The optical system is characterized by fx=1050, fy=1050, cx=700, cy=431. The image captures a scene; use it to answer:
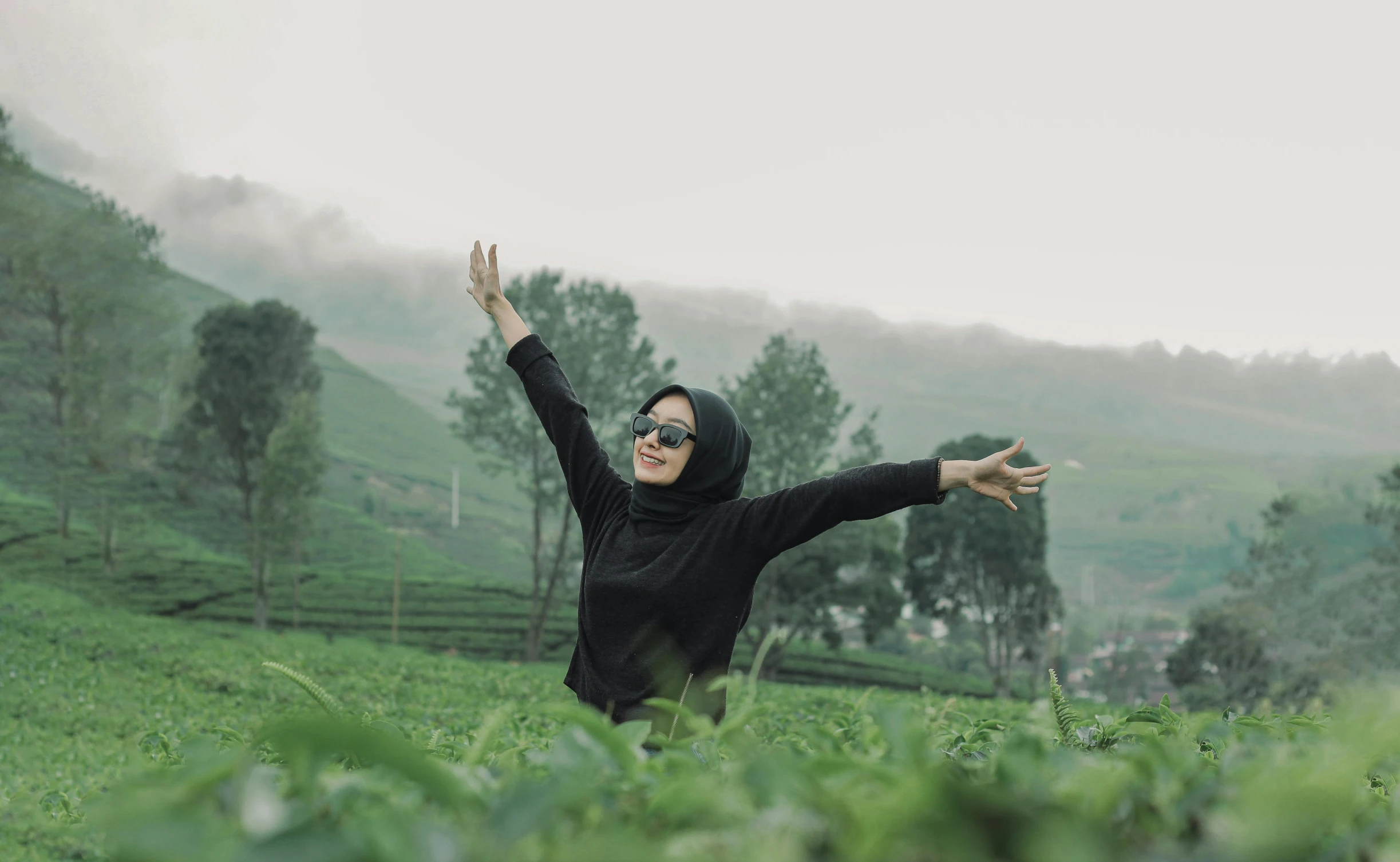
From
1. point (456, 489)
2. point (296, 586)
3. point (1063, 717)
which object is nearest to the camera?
point (1063, 717)

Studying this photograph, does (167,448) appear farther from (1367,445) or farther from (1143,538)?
(1367,445)

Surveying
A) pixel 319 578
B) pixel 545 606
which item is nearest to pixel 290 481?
pixel 545 606

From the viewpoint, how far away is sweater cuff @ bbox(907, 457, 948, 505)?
240 cm

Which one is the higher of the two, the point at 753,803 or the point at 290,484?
the point at 753,803

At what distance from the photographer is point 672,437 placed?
113 inches

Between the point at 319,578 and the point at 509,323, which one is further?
the point at 319,578

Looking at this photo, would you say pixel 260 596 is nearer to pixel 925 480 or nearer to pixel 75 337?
pixel 75 337

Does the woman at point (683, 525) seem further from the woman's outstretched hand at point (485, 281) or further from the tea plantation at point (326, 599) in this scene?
the tea plantation at point (326, 599)

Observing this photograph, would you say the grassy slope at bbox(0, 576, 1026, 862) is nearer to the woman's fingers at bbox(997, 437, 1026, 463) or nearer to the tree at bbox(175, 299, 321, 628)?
the woman's fingers at bbox(997, 437, 1026, 463)

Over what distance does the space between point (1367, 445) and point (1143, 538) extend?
258 feet

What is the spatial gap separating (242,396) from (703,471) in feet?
90.4

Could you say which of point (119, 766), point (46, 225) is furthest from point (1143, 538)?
point (119, 766)

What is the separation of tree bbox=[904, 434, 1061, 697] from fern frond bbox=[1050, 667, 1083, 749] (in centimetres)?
2906

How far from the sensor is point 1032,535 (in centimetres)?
3016
